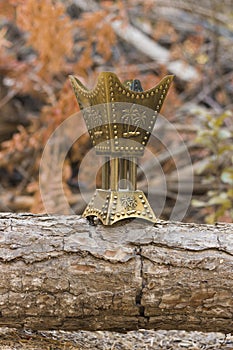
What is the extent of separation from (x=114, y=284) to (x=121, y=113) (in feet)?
1.47

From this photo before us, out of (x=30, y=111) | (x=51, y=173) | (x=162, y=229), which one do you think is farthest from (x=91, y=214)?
(x=30, y=111)

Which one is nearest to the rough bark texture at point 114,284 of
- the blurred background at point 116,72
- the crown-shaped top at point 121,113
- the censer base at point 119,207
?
the censer base at point 119,207

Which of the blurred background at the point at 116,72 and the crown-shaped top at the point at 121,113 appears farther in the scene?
the blurred background at the point at 116,72

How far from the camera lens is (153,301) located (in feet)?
3.90

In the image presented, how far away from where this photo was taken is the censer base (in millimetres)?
1246

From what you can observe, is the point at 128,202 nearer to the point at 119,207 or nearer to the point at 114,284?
the point at 119,207

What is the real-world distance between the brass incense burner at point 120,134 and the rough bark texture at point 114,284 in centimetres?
10

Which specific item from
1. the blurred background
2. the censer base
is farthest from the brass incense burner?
the blurred background

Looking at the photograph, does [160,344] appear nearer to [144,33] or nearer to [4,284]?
[4,284]

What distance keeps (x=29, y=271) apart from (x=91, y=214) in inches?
9.2

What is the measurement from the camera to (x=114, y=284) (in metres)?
1.19

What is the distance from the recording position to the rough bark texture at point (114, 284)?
1180 mm

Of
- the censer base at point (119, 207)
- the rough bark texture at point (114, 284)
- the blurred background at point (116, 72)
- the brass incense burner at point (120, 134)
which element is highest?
the blurred background at point (116, 72)

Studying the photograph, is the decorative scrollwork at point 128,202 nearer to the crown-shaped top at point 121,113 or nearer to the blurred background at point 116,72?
the crown-shaped top at point 121,113
